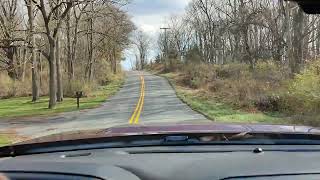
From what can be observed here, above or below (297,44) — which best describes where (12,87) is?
below

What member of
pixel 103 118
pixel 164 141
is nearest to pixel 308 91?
pixel 103 118

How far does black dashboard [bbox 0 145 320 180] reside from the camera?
2375 mm

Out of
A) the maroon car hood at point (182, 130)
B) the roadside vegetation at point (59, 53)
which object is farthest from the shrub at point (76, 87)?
the maroon car hood at point (182, 130)

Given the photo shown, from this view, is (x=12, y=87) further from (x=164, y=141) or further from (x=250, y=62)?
(x=164, y=141)

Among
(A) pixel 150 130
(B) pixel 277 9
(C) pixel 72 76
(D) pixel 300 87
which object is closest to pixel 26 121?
(D) pixel 300 87

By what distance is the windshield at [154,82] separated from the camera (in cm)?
2756

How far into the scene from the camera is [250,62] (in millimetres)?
65312

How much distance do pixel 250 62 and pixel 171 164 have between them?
2506 inches

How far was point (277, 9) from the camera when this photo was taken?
63.8m

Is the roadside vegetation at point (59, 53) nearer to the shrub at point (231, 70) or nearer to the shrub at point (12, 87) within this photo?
the shrub at point (12, 87)

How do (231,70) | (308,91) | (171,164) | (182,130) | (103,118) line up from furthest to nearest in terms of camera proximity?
(231,70) → (103,118) → (308,91) → (182,130) → (171,164)

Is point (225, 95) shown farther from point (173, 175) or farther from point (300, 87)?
point (173, 175)

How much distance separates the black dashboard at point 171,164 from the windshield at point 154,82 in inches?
20.8

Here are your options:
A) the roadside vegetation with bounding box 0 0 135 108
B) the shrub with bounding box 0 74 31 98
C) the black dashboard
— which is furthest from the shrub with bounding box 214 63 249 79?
the black dashboard
